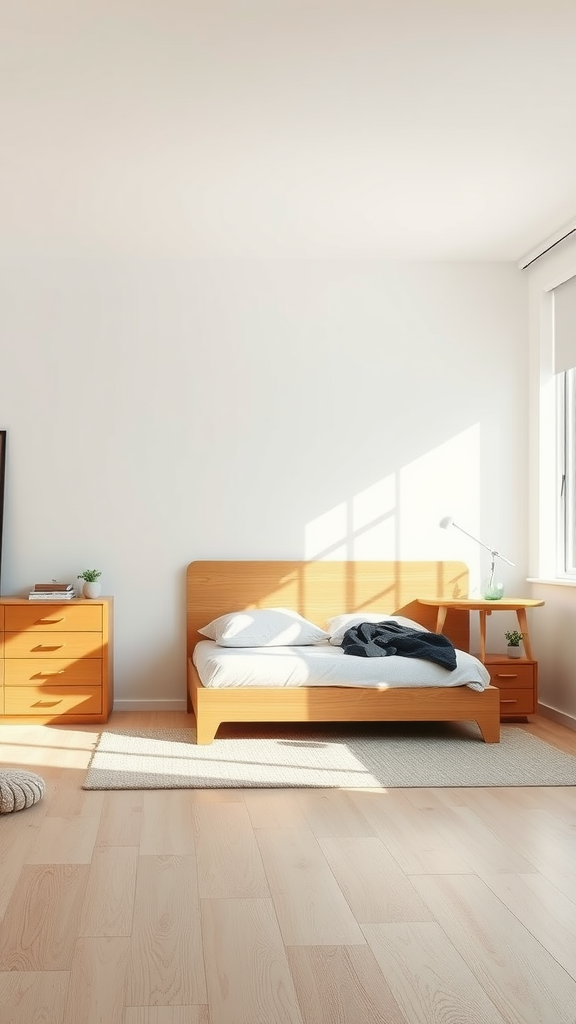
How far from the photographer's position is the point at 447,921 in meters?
2.36

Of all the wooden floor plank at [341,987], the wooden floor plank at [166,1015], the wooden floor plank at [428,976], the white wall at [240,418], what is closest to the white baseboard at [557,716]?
the white wall at [240,418]

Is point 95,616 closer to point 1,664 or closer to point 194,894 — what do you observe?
point 1,664

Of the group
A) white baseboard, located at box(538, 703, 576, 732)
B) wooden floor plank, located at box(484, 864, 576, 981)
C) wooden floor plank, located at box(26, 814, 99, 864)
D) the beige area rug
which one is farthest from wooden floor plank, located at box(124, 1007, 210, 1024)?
white baseboard, located at box(538, 703, 576, 732)

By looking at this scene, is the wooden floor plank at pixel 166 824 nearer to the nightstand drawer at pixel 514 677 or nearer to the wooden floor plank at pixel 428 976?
the wooden floor plank at pixel 428 976

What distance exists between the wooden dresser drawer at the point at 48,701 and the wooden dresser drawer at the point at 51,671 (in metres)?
0.03

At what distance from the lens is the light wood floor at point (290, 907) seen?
1.93 m

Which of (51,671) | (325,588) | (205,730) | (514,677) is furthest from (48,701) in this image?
(514,677)

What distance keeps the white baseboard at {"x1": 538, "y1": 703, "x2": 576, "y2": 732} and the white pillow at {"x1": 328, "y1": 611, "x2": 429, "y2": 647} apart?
80 cm

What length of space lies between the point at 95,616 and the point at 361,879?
275cm

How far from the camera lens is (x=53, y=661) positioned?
16.8 ft

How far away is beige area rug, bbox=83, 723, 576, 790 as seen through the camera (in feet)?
12.6

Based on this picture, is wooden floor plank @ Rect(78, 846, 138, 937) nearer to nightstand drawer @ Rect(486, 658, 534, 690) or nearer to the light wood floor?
the light wood floor

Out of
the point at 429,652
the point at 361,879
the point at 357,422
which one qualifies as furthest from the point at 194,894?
the point at 357,422

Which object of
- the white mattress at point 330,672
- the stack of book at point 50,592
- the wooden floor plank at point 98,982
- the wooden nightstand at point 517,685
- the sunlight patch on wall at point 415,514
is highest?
the sunlight patch on wall at point 415,514
